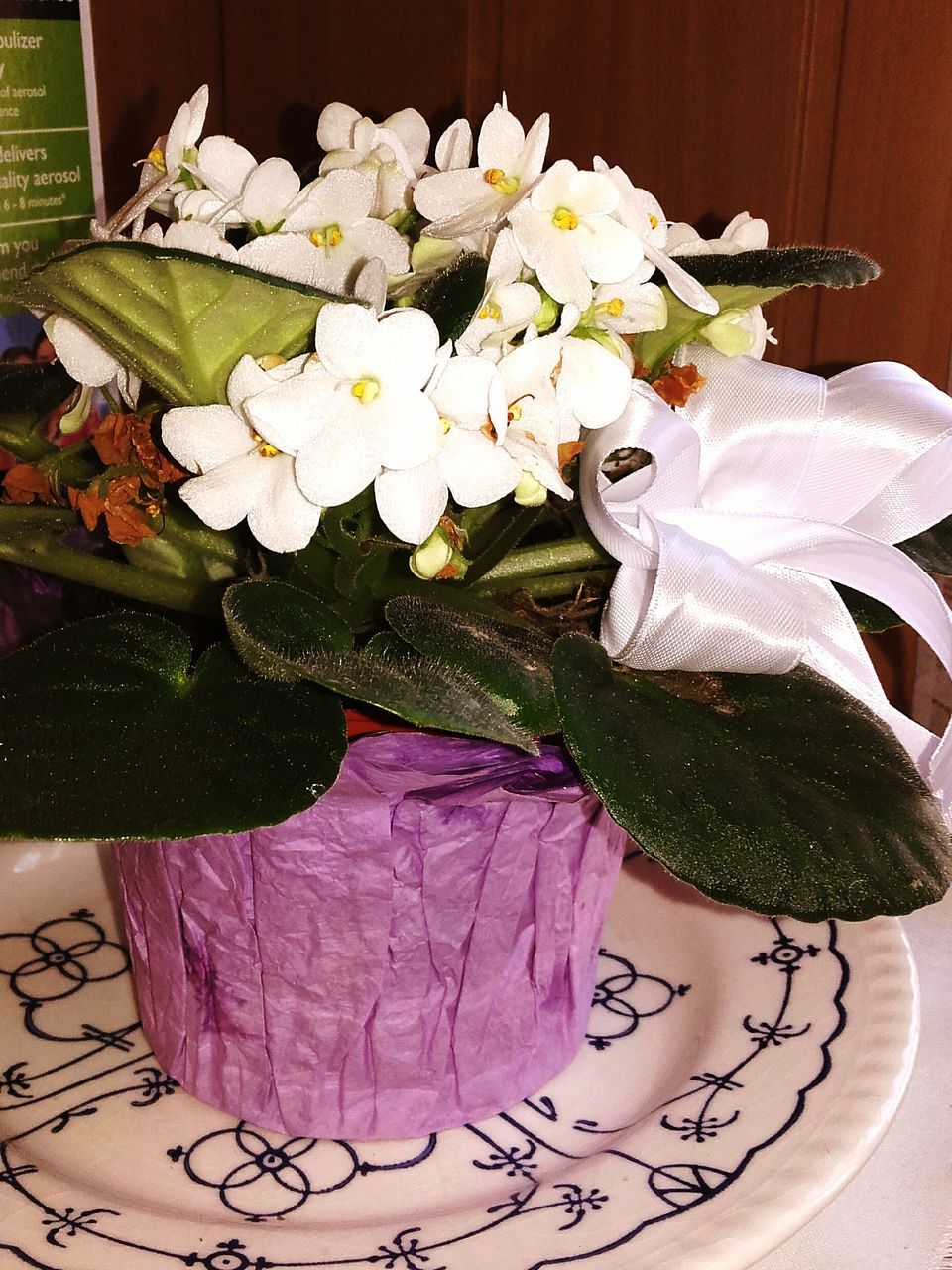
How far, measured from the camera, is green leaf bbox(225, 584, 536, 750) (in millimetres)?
355

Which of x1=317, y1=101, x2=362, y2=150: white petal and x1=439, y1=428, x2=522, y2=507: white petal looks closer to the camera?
x1=439, y1=428, x2=522, y2=507: white petal

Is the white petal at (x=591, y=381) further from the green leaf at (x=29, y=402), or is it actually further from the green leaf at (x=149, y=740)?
the green leaf at (x=29, y=402)

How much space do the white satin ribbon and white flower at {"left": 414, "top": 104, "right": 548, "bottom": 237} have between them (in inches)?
3.4

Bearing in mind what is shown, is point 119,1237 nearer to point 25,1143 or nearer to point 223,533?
point 25,1143

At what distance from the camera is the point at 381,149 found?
0.50 m

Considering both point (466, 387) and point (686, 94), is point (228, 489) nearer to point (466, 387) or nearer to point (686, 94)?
point (466, 387)

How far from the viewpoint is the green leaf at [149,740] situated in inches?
14.6

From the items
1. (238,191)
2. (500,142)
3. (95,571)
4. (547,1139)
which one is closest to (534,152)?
(500,142)

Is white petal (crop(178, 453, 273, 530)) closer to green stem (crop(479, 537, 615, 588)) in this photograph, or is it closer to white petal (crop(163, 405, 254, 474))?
→ white petal (crop(163, 405, 254, 474))

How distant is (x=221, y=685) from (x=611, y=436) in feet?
0.55

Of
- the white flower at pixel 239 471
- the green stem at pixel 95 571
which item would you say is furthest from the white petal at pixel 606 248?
the green stem at pixel 95 571

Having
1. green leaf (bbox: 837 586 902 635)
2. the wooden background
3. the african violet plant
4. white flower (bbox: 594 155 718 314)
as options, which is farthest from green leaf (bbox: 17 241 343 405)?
the wooden background

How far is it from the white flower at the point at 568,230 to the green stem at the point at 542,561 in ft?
0.41

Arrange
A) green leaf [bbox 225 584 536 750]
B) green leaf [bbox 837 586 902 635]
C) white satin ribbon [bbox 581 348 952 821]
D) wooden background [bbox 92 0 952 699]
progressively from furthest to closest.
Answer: wooden background [bbox 92 0 952 699] → green leaf [bbox 837 586 902 635] → white satin ribbon [bbox 581 348 952 821] → green leaf [bbox 225 584 536 750]
